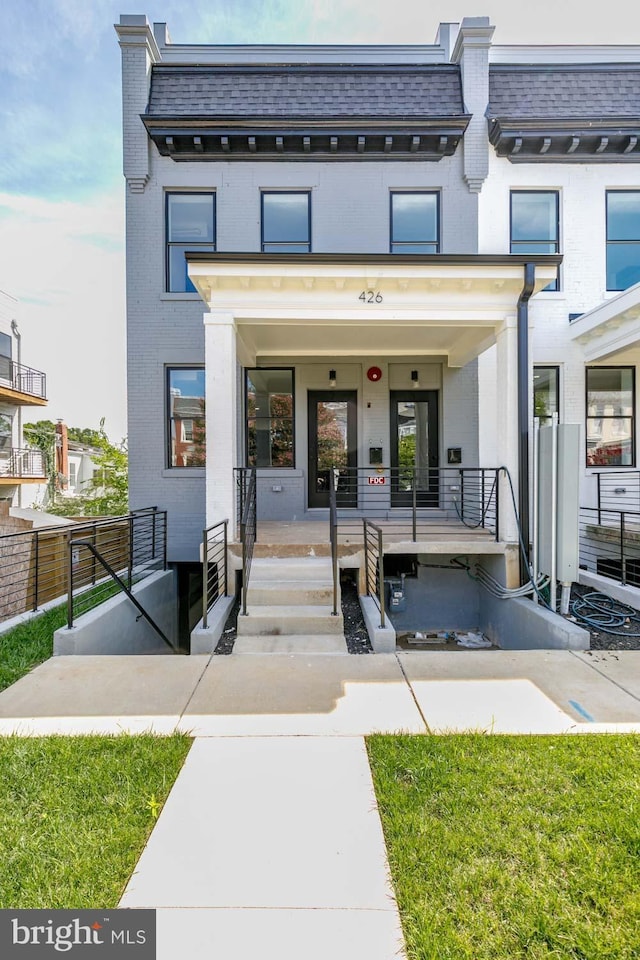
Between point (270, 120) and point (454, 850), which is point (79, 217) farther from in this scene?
point (454, 850)

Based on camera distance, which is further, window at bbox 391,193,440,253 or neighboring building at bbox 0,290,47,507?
neighboring building at bbox 0,290,47,507

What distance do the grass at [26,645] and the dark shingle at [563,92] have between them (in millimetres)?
11136

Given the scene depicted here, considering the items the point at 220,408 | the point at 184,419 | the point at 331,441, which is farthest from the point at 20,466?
the point at 220,408

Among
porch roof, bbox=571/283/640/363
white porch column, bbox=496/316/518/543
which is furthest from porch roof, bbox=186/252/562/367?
porch roof, bbox=571/283/640/363

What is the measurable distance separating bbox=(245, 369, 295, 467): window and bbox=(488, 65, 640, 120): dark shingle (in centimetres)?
642

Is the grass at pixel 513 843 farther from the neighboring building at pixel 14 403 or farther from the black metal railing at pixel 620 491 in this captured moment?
the neighboring building at pixel 14 403

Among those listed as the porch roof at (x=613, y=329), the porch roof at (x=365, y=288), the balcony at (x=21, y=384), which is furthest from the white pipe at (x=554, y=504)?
the balcony at (x=21, y=384)

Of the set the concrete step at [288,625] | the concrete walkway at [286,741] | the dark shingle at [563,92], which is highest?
the dark shingle at [563,92]

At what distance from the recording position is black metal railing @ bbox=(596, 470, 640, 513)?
28.5 ft

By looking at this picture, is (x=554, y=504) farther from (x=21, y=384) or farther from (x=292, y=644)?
(x=21, y=384)

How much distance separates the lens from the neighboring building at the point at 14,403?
66.5 feet

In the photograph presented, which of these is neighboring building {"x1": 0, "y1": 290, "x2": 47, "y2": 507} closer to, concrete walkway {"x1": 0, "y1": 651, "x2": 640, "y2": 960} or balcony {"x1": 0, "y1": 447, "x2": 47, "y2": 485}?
balcony {"x1": 0, "y1": 447, "x2": 47, "y2": 485}

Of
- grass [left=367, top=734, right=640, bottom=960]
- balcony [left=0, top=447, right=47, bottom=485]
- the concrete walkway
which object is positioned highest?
balcony [left=0, top=447, right=47, bottom=485]

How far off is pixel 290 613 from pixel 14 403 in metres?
21.1
